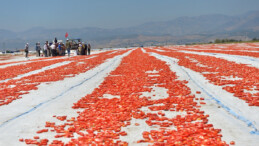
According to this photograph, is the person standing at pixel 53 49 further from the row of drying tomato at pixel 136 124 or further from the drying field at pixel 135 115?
the row of drying tomato at pixel 136 124

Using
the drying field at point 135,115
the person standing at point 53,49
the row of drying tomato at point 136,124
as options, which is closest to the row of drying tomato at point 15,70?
the drying field at point 135,115

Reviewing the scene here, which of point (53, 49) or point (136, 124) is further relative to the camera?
point (53, 49)

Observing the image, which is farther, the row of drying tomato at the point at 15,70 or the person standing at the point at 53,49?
the person standing at the point at 53,49

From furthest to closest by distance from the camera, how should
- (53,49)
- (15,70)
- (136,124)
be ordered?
1. (53,49)
2. (15,70)
3. (136,124)

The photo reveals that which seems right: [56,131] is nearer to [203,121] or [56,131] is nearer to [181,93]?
[203,121]

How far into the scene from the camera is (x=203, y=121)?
317 inches

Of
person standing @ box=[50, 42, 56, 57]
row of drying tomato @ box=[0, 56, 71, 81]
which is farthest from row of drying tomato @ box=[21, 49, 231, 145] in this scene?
person standing @ box=[50, 42, 56, 57]

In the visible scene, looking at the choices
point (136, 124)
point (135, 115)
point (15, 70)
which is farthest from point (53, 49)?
point (136, 124)

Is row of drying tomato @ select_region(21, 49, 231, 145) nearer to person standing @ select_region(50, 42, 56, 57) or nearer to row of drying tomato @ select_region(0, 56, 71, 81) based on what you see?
row of drying tomato @ select_region(0, 56, 71, 81)

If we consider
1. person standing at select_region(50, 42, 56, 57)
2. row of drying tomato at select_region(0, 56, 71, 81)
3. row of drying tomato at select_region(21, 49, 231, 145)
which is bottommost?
row of drying tomato at select_region(0, 56, 71, 81)

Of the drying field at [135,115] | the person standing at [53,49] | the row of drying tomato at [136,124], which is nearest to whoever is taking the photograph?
the row of drying tomato at [136,124]

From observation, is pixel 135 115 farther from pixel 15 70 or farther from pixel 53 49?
pixel 53 49

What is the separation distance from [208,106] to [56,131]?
4.82 m

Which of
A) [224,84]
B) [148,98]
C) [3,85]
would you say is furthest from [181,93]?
[3,85]
